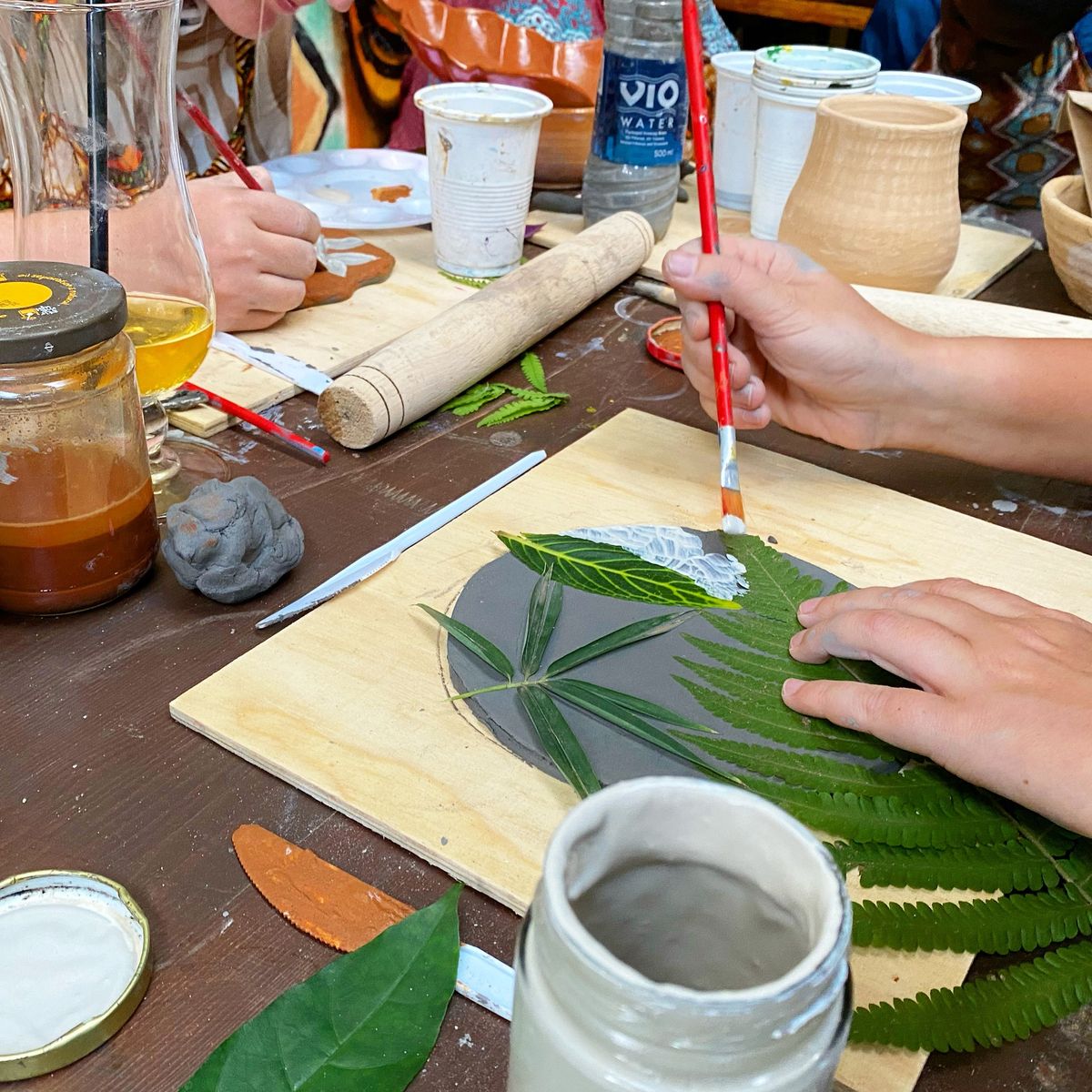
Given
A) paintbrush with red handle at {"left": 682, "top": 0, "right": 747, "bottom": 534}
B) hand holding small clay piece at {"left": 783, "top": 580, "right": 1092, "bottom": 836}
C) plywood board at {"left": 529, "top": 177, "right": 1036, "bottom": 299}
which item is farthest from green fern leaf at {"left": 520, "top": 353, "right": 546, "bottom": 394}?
hand holding small clay piece at {"left": 783, "top": 580, "right": 1092, "bottom": 836}

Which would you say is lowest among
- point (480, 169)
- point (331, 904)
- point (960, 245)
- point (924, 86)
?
point (331, 904)

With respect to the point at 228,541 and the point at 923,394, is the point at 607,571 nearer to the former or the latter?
the point at 228,541

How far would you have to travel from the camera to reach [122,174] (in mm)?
1058

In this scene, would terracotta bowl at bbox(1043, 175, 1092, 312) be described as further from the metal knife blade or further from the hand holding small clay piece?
the metal knife blade

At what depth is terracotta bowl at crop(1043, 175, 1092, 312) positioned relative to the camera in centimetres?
145

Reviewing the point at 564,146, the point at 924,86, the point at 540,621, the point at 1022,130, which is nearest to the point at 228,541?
the point at 540,621

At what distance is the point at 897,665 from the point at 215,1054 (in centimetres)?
52

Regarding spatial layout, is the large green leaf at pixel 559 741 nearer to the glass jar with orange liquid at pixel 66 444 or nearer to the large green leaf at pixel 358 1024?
the large green leaf at pixel 358 1024

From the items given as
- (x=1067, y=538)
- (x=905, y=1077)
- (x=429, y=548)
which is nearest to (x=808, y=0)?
(x=1067, y=538)

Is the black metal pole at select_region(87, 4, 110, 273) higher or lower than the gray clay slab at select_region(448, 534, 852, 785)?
higher

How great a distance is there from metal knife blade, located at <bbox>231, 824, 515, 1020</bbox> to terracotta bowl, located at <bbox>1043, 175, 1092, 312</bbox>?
1229 mm

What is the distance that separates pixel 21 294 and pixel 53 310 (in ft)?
0.13

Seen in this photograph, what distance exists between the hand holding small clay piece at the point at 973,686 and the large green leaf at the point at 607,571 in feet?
0.38

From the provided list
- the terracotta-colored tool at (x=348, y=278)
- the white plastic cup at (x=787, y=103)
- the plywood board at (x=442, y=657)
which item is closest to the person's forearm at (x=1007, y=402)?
the plywood board at (x=442, y=657)
